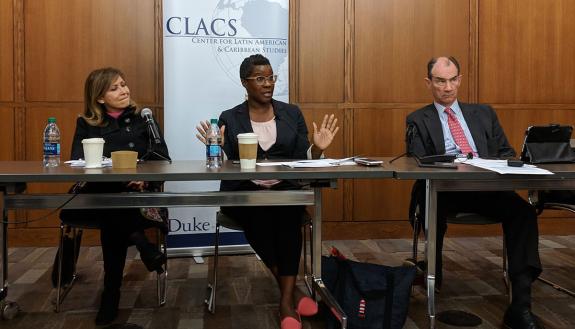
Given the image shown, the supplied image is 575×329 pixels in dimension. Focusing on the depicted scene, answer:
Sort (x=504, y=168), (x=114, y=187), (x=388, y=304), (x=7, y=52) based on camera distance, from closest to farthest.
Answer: (x=504, y=168) → (x=388, y=304) → (x=114, y=187) → (x=7, y=52)

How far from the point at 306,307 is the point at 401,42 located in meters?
2.64

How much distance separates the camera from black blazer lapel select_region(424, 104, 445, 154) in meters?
2.95

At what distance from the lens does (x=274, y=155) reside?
9.61 feet

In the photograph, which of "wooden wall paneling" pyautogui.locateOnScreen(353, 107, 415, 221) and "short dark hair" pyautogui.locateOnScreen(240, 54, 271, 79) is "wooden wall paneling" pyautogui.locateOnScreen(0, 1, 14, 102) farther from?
"wooden wall paneling" pyautogui.locateOnScreen(353, 107, 415, 221)

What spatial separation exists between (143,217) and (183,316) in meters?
0.52

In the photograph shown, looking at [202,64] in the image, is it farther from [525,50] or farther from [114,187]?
[525,50]

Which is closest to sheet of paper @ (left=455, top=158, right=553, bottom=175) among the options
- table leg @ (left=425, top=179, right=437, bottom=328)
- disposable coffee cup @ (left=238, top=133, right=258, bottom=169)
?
table leg @ (left=425, top=179, right=437, bottom=328)

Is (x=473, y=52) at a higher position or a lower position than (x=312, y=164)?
higher

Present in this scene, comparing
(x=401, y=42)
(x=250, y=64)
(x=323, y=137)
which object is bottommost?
(x=323, y=137)

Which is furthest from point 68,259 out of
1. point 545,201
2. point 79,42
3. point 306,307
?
point 545,201

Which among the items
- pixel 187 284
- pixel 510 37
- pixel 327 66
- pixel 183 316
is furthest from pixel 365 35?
pixel 183 316

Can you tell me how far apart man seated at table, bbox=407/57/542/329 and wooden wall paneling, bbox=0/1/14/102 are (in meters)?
2.96

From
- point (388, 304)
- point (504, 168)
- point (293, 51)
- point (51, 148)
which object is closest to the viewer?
point (504, 168)

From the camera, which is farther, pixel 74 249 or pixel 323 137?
pixel 74 249
